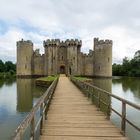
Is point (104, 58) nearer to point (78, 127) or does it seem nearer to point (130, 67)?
point (130, 67)

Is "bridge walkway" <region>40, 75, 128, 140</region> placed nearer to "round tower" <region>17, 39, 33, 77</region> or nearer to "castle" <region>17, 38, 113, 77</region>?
"castle" <region>17, 38, 113, 77</region>

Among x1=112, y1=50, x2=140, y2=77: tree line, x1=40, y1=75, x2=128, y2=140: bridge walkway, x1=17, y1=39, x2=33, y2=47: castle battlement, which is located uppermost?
x1=17, y1=39, x2=33, y2=47: castle battlement

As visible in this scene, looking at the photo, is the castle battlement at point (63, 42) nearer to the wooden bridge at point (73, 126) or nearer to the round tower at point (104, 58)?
the round tower at point (104, 58)

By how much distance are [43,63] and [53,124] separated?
51610 mm

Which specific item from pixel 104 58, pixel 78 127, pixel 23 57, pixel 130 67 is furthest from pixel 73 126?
pixel 130 67

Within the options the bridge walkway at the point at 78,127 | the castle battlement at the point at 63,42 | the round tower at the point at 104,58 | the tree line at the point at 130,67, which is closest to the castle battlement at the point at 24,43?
the castle battlement at the point at 63,42

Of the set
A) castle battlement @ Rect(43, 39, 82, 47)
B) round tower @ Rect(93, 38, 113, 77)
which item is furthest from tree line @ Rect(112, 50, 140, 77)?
castle battlement @ Rect(43, 39, 82, 47)

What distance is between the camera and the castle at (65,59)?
5456cm

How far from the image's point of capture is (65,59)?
55906 millimetres

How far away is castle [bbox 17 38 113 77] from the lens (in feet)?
179

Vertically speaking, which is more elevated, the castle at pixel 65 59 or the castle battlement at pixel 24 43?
the castle battlement at pixel 24 43

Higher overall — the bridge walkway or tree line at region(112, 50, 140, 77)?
tree line at region(112, 50, 140, 77)

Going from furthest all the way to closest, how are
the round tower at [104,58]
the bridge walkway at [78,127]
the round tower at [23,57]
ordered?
1. the round tower at [23,57]
2. the round tower at [104,58]
3. the bridge walkway at [78,127]

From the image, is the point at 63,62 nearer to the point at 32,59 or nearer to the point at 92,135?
the point at 32,59
